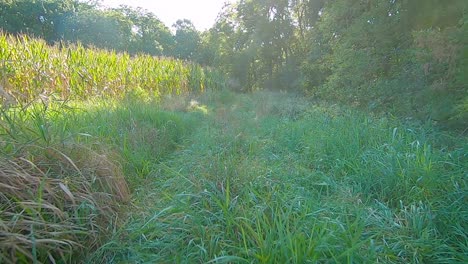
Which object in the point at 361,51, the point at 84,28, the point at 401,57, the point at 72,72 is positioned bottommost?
the point at 72,72

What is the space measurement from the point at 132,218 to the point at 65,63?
5.22m

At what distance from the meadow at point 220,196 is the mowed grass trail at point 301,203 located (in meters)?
0.01

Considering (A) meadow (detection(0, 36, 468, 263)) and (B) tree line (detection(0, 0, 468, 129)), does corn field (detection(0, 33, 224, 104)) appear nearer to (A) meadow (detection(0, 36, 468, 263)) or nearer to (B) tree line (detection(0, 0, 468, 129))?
(A) meadow (detection(0, 36, 468, 263))

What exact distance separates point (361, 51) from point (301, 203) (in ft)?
21.1

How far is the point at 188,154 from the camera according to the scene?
333cm

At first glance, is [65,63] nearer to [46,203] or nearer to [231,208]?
[46,203]

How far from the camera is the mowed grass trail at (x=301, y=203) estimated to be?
4.89ft

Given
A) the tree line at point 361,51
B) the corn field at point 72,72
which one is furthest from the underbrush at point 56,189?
the tree line at point 361,51

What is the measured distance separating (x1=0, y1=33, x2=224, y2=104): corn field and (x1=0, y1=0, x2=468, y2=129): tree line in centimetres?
518

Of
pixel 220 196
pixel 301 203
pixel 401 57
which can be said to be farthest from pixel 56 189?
pixel 401 57

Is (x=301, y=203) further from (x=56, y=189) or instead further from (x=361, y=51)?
(x=361, y=51)

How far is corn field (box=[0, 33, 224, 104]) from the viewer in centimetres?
447

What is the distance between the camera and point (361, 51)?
694 cm

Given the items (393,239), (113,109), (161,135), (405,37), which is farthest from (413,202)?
(405,37)
